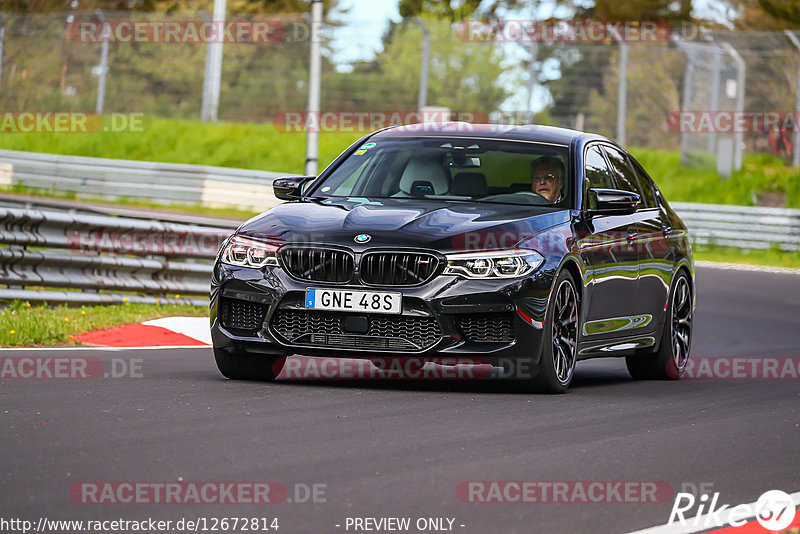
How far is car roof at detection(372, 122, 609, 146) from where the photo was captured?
1014 centimetres

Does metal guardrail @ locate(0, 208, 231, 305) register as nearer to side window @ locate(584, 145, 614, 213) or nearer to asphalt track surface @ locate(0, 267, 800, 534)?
asphalt track surface @ locate(0, 267, 800, 534)

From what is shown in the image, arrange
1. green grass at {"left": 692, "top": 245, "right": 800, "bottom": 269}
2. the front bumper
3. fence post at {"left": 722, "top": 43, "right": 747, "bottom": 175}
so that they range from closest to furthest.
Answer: the front bumper, green grass at {"left": 692, "top": 245, "right": 800, "bottom": 269}, fence post at {"left": 722, "top": 43, "right": 747, "bottom": 175}

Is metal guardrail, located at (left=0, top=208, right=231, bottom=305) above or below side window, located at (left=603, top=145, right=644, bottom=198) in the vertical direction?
below

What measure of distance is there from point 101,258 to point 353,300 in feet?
19.3

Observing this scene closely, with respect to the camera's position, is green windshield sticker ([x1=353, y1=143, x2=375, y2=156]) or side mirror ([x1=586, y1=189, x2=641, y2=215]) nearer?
side mirror ([x1=586, y1=189, x2=641, y2=215])

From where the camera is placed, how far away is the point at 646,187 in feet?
37.1

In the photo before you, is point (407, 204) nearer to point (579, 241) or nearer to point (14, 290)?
point (579, 241)
